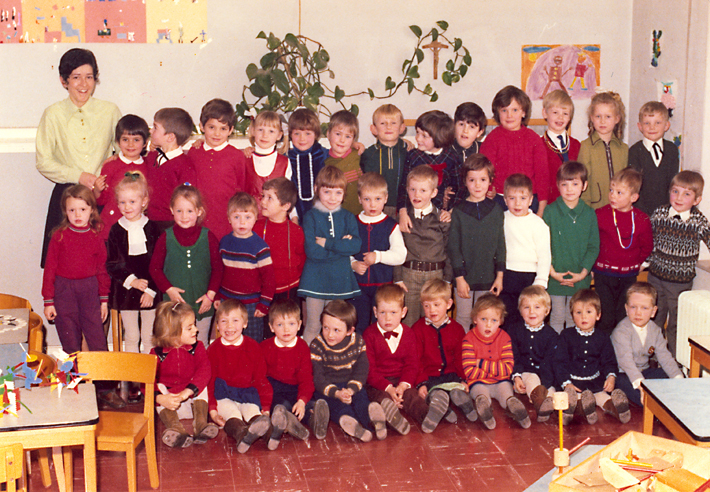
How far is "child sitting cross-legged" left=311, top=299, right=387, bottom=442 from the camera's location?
4176 millimetres

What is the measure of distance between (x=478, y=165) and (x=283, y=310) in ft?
4.70

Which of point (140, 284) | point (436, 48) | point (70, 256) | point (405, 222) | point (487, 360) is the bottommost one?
point (487, 360)

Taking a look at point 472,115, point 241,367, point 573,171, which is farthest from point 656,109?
point 241,367

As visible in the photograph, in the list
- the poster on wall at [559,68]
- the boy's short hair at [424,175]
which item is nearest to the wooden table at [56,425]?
the boy's short hair at [424,175]

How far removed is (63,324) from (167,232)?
2.48 feet

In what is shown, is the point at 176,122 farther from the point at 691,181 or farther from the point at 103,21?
the point at 691,181

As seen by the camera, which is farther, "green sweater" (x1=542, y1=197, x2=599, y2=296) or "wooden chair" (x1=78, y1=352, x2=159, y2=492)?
"green sweater" (x1=542, y1=197, x2=599, y2=296)

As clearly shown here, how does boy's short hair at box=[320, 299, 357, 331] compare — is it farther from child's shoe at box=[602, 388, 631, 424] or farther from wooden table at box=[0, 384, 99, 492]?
wooden table at box=[0, 384, 99, 492]

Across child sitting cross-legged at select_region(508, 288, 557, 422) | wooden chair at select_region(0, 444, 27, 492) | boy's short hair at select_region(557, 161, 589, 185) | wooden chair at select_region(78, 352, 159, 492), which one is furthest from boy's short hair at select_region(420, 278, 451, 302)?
wooden chair at select_region(0, 444, 27, 492)

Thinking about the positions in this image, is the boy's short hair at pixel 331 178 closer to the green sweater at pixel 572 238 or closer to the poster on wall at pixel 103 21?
the green sweater at pixel 572 238

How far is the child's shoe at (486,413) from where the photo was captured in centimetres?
419

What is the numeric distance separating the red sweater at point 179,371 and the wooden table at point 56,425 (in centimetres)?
108

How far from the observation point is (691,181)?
15.6ft

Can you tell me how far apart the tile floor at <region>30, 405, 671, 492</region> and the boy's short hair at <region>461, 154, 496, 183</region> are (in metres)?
1.45
